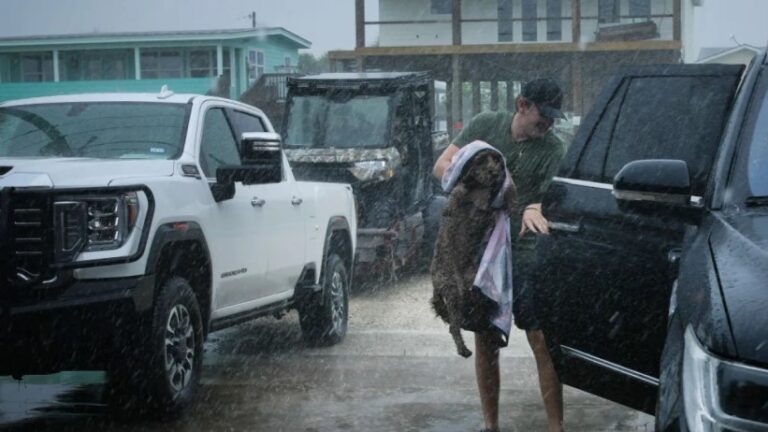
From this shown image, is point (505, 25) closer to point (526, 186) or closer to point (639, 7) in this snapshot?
point (639, 7)

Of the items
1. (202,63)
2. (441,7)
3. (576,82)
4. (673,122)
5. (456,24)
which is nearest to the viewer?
(673,122)

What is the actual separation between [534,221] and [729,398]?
3.07 metres

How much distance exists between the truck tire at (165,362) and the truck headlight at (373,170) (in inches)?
296

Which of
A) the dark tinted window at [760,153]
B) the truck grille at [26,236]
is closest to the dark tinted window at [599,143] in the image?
the dark tinted window at [760,153]

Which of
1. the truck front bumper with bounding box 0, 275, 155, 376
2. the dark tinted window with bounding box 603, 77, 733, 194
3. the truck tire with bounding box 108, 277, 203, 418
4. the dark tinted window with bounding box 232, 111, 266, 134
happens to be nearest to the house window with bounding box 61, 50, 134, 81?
the dark tinted window with bounding box 232, 111, 266, 134

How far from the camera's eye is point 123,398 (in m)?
6.97

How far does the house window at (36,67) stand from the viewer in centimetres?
4419

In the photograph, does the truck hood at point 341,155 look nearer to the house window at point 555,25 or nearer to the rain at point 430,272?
the rain at point 430,272

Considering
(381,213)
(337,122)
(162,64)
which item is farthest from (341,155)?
(162,64)

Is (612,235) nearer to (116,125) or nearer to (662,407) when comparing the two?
(662,407)

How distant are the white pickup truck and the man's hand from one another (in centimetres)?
192

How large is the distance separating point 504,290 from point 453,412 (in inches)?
54.4

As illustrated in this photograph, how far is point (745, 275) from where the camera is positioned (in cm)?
347

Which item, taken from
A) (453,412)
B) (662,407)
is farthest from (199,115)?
(662,407)
